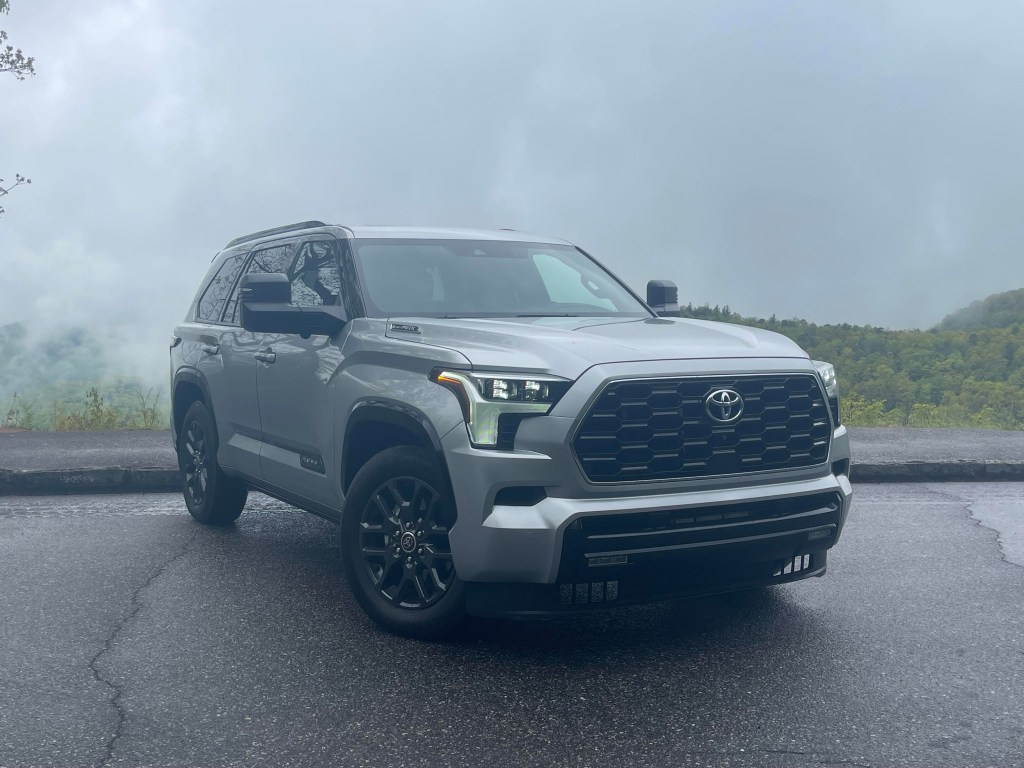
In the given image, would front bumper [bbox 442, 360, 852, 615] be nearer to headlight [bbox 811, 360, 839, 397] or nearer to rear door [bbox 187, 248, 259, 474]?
headlight [bbox 811, 360, 839, 397]

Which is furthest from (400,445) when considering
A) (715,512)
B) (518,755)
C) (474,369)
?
(518,755)

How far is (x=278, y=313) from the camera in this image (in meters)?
5.48

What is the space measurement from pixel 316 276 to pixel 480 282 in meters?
0.92

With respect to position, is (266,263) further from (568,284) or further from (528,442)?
(528,442)

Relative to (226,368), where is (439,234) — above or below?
above

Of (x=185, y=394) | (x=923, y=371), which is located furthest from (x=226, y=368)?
(x=923, y=371)

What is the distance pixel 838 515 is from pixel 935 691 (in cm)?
93

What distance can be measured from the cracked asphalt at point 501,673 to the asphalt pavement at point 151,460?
2968 millimetres

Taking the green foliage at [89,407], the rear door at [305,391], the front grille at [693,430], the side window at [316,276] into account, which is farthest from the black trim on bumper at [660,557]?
the green foliage at [89,407]

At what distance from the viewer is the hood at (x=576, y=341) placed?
449 centimetres

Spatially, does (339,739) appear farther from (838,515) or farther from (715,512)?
(838,515)

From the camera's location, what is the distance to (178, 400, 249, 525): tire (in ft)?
24.3

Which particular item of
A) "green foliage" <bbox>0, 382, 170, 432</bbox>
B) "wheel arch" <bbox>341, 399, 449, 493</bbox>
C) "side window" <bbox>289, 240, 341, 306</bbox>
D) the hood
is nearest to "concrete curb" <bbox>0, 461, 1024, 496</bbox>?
"side window" <bbox>289, 240, 341, 306</bbox>

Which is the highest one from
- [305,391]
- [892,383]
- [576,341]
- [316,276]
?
[316,276]
